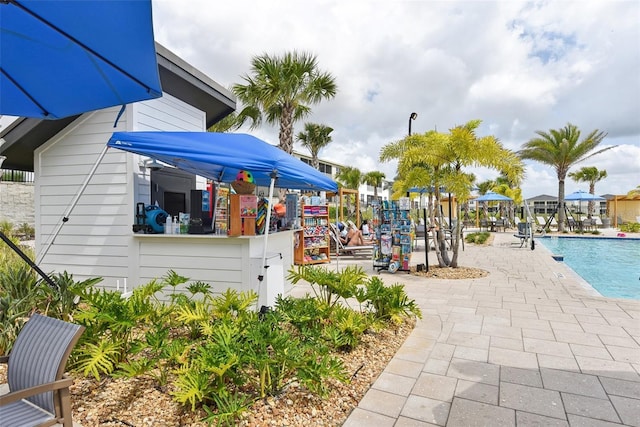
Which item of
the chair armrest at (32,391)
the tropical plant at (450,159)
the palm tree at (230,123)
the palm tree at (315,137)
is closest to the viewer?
the chair armrest at (32,391)

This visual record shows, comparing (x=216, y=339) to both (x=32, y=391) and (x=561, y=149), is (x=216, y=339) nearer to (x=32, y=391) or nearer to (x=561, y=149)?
(x=32, y=391)

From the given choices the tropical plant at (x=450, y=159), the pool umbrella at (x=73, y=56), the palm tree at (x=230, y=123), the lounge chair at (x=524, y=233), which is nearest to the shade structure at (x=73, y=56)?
the pool umbrella at (x=73, y=56)

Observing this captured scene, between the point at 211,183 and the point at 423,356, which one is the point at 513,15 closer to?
the point at 423,356

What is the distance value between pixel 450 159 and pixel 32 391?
708 centimetres

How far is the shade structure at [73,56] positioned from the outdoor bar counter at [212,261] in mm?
2010

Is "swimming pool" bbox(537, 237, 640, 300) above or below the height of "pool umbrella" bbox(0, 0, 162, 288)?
below

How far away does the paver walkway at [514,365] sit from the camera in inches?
88.0

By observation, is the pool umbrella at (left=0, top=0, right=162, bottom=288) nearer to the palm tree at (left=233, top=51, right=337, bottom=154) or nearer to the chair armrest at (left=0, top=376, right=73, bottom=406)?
the chair armrest at (left=0, top=376, right=73, bottom=406)

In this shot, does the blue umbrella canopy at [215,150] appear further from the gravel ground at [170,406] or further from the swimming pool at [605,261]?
the swimming pool at [605,261]

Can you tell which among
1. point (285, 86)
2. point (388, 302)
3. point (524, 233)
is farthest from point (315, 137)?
point (388, 302)

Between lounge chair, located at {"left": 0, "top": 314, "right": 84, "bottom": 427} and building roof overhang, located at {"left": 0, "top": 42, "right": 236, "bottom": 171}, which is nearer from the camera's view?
lounge chair, located at {"left": 0, "top": 314, "right": 84, "bottom": 427}

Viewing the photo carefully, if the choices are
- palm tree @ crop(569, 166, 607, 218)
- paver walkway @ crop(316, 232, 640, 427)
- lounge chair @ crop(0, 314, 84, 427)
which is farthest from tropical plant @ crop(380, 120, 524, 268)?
palm tree @ crop(569, 166, 607, 218)

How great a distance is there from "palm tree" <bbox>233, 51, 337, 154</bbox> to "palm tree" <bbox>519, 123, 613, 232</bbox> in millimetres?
14098

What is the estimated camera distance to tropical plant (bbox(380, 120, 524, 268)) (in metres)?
6.84
